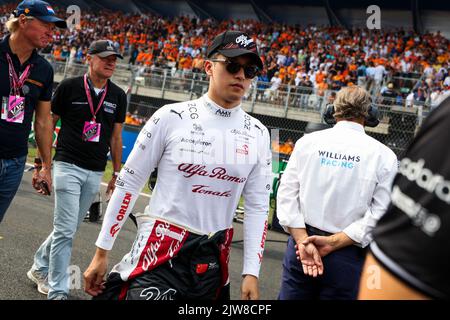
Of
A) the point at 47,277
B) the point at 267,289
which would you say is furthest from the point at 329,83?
the point at 47,277

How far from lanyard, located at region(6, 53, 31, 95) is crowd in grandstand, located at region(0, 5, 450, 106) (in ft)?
37.6

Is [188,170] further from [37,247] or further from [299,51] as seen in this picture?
[299,51]

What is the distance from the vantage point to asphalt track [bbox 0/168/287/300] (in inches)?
186

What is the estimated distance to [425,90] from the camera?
1633 centimetres

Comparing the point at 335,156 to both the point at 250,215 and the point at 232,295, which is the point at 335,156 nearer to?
the point at 250,215

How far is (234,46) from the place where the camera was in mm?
2730

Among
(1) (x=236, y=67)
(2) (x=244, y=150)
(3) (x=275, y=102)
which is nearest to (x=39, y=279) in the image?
(2) (x=244, y=150)

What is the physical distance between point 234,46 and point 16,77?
1.86 m

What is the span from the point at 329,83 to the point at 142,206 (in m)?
12.0

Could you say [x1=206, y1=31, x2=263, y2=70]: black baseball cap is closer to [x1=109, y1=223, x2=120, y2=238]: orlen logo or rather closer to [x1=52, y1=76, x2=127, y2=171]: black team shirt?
[x1=109, y1=223, x2=120, y2=238]: orlen logo

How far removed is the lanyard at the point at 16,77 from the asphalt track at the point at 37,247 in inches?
65.6

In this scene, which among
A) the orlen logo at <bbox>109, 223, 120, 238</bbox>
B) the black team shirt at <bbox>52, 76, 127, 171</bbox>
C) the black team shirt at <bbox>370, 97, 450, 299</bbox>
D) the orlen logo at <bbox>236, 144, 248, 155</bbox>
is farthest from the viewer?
the black team shirt at <bbox>52, 76, 127, 171</bbox>

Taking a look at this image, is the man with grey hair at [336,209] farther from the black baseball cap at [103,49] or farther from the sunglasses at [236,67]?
the black baseball cap at [103,49]

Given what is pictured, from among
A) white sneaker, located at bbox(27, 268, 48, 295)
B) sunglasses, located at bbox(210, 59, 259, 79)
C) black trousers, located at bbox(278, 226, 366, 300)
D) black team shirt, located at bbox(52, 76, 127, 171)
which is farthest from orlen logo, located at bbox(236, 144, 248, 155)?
white sneaker, located at bbox(27, 268, 48, 295)
